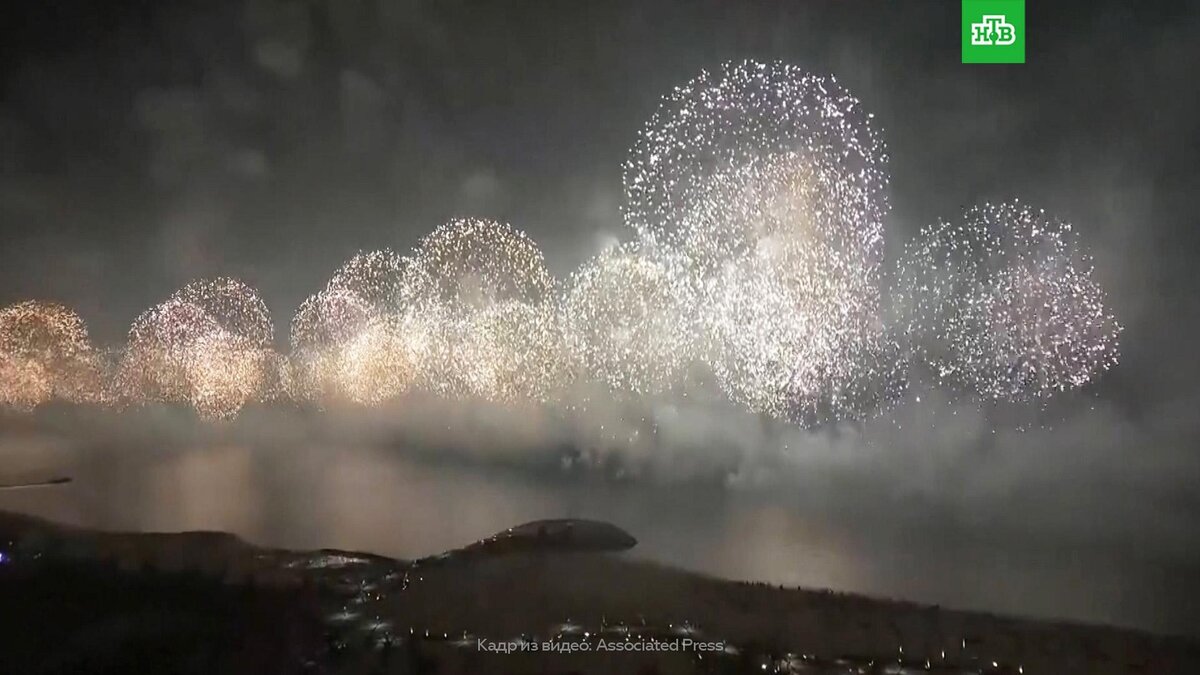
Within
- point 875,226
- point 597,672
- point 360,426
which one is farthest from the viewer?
point 360,426

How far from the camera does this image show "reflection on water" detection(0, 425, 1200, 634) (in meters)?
4.82

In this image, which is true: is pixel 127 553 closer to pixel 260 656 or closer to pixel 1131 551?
pixel 260 656

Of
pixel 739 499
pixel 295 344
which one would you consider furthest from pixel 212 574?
pixel 739 499

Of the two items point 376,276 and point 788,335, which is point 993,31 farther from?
point 376,276

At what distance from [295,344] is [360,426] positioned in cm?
61

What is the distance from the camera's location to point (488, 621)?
4.73 meters

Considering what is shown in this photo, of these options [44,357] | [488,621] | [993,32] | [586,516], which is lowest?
[488,621]

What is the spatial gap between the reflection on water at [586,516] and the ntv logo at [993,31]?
8.15 ft

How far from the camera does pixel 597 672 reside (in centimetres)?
455

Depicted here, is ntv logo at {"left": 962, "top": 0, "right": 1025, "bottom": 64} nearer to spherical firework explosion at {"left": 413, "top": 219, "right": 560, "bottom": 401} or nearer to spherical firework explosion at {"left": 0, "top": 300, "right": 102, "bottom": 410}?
spherical firework explosion at {"left": 413, "top": 219, "right": 560, "bottom": 401}

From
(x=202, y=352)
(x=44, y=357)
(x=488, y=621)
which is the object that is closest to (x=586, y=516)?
(x=488, y=621)

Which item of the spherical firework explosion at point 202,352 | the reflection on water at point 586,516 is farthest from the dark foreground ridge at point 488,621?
the spherical firework explosion at point 202,352

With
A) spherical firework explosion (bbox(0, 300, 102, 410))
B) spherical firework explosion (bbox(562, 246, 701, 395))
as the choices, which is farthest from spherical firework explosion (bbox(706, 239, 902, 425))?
spherical firework explosion (bbox(0, 300, 102, 410))

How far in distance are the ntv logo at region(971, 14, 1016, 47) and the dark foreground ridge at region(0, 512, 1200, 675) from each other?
3.06 m
